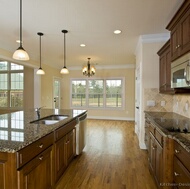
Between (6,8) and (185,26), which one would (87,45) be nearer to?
(6,8)

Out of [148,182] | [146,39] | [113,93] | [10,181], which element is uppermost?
[146,39]

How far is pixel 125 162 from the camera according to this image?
291 centimetres

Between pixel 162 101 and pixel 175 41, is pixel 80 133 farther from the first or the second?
pixel 175 41

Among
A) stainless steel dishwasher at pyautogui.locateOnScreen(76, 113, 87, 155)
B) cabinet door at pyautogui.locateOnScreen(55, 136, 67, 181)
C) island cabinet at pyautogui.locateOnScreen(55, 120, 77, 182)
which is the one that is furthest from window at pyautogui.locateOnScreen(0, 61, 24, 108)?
cabinet door at pyautogui.locateOnScreen(55, 136, 67, 181)

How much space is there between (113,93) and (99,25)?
15.4ft

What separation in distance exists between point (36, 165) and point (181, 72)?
2023mm

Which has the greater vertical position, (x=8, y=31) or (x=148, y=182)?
(x=8, y=31)

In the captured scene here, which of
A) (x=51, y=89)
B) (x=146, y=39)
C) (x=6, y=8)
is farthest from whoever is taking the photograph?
(x=51, y=89)

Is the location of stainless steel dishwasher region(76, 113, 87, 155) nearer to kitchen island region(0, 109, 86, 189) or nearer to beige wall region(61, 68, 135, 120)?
kitchen island region(0, 109, 86, 189)

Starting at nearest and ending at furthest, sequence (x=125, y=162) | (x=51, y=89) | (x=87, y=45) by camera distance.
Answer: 1. (x=125, y=162)
2. (x=87, y=45)
3. (x=51, y=89)

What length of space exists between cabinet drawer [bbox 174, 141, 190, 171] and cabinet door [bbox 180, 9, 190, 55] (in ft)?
3.66

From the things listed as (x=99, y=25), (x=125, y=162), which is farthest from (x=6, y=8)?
(x=125, y=162)

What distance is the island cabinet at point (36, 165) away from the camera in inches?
50.6

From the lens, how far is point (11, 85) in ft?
21.6
